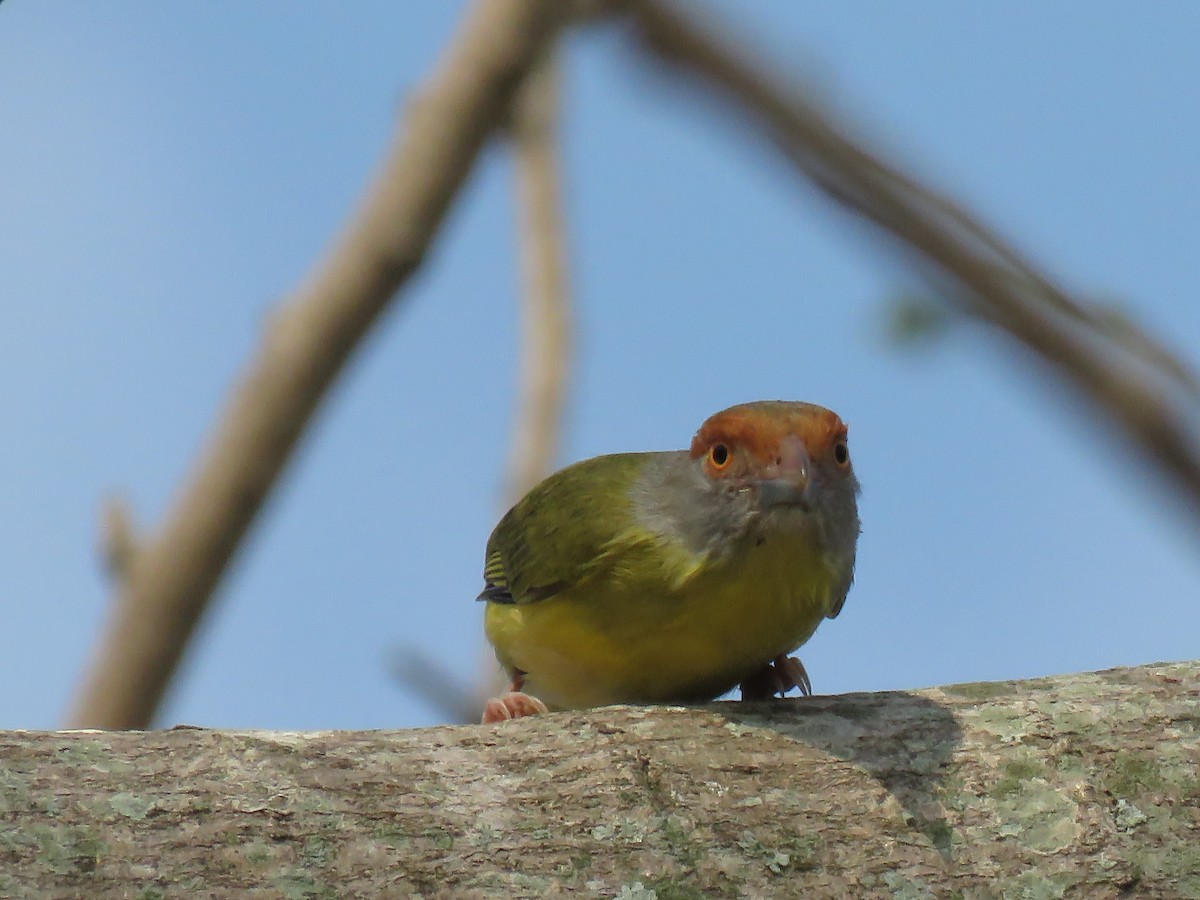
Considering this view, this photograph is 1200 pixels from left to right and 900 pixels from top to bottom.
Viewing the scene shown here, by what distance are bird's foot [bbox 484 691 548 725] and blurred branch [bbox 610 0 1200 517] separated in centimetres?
175

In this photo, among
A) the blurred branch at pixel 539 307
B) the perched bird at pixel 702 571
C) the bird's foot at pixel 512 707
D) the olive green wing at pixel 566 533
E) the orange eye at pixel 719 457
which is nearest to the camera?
the perched bird at pixel 702 571

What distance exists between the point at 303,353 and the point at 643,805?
105 inches

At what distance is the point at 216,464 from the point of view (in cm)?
555

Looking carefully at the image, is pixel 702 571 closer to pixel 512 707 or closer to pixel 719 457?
pixel 719 457

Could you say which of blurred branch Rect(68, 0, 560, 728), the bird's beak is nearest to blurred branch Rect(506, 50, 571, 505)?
blurred branch Rect(68, 0, 560, 728)

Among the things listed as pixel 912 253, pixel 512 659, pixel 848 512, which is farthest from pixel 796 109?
pixel 512 659

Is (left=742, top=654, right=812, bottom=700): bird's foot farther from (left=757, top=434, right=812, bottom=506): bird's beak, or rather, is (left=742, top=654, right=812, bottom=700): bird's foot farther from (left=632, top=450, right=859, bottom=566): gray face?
(left=757, top=434, right=812, bottom=506): bird's beak

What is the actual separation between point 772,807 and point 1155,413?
1.51 meters

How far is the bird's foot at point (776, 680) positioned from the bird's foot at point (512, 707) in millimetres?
638

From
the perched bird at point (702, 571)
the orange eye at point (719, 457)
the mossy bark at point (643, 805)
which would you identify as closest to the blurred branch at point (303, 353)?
the perched bird at point (702, 571)

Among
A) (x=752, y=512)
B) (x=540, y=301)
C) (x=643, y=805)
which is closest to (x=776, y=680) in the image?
(x=752, y=512)

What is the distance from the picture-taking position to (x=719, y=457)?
13.5 ft

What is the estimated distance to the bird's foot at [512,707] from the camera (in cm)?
457

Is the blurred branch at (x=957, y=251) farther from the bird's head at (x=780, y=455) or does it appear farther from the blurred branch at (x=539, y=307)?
the blurred branch at (x=539, y=307)
